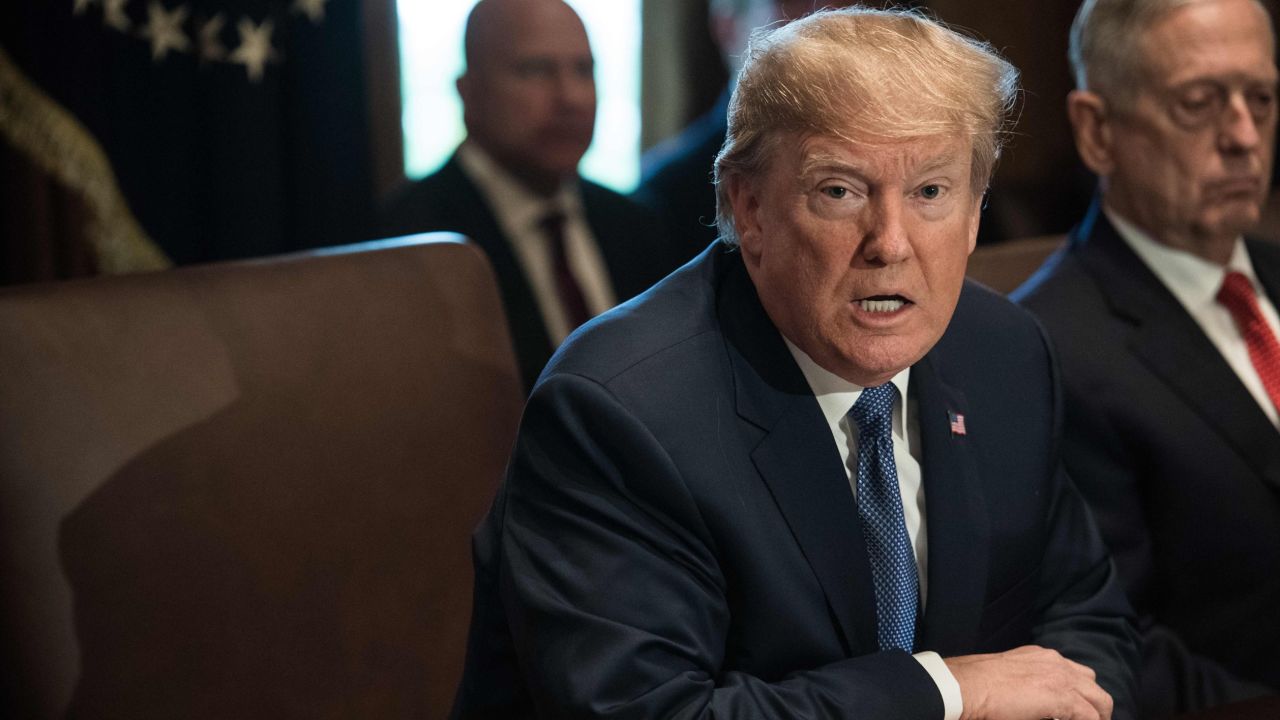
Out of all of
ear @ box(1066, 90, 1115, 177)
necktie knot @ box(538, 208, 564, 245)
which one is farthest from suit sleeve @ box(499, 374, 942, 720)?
necktie knot @ box(538, 208, 564, 245)

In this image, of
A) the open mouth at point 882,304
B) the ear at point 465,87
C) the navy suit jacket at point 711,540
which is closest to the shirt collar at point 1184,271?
the navy suit jacket at point 711,540

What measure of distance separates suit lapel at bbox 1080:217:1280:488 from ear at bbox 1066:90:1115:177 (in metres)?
0.16

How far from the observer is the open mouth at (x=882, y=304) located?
1221 mm

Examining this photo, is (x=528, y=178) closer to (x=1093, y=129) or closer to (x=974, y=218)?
(x=1093, y=129)

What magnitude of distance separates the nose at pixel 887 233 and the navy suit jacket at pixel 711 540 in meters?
0.15

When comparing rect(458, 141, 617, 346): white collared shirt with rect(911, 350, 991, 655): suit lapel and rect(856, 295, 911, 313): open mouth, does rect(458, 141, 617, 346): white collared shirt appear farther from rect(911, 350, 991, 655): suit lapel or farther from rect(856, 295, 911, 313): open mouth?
rect(856, 295, 911, 313): open mouth

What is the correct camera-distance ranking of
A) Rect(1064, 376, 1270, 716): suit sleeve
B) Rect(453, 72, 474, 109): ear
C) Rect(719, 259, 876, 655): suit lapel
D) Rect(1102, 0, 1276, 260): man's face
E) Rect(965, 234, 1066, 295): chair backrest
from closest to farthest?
1. Rect(719, 259, 876, 655): suit lapel
2. Rect(1064, 376, 1270, 716): suit sleeve
3. Rect(1102, 0, 1276, 260): man's face
4. Rect(965, 234, 1066, 295): chair backrest
5. Rect(453, 72, 474, 109): ear

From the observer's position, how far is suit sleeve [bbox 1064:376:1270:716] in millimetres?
1726

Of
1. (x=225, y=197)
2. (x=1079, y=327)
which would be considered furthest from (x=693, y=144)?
(x=1079, y=327)

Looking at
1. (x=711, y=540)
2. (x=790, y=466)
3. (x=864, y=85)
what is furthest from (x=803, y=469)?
(x=864, y=85)

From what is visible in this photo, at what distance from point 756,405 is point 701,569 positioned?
0.55 ft

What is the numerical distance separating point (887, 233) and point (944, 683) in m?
0.41

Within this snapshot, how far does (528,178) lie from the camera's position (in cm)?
254

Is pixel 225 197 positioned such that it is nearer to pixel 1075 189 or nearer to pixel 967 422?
pixel 967 422
